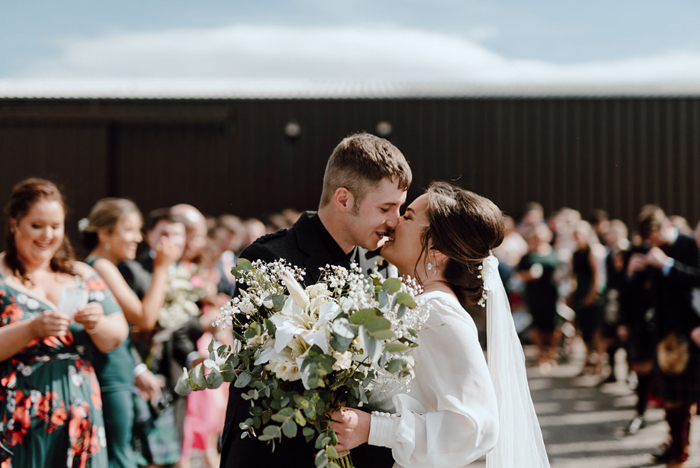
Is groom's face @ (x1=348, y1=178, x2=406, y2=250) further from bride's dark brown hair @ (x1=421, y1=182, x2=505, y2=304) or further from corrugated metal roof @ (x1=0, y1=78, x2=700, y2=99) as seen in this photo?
corrugated metal roof @ (x1=0, y1=78, x2=700, y2=99)

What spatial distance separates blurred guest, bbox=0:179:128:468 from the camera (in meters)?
2.63

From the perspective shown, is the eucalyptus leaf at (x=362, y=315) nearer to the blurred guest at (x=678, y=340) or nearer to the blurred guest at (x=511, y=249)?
the blurred guest at (x=678, y=340)

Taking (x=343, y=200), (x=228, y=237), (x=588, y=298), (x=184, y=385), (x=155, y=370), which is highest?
(x=343, y=200)

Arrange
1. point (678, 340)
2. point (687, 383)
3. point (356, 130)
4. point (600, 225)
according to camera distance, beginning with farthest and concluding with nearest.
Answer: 1. point (356, 130)
2. point (600, 225)
3. point (678, 340)
4. point (687, 383)

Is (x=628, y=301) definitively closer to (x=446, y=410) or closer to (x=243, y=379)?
(x=446, y=410)

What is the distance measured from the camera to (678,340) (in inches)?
204

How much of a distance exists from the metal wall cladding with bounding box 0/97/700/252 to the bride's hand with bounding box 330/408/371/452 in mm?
10495

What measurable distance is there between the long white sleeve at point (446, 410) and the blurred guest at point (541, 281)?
677cm

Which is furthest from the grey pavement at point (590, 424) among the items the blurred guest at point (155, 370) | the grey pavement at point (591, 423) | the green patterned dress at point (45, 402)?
the green patterned dress at point (45, 402)

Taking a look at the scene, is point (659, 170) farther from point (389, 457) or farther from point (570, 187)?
point (389, 457)

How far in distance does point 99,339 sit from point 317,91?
10.6 m

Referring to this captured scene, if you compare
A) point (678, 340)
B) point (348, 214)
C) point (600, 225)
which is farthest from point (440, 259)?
point (600, 225)

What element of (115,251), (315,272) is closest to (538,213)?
(115,251)

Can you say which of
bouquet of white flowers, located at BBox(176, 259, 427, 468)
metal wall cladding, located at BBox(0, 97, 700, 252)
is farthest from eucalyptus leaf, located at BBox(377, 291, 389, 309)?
metal wall cladding, located at BBox(0, 97, 700, 252)
